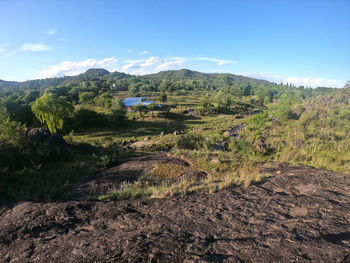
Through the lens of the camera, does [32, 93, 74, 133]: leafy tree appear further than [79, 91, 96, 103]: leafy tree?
No

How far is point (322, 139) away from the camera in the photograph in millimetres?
13781

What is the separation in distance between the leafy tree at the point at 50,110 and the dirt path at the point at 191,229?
26.5 metres

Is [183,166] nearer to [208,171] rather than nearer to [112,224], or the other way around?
[208,171]

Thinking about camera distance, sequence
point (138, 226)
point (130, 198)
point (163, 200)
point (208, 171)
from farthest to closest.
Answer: point (208, 171) → point (130, 198) → point (163, 200) → point (138, 226)

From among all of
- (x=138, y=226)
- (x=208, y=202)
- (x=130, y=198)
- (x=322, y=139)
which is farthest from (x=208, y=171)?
(x=322, y=139)

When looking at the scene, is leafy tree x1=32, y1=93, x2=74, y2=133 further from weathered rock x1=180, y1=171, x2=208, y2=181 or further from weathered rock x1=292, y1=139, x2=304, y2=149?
weathered rock x1=292, y1=139, x2=304, y2=149

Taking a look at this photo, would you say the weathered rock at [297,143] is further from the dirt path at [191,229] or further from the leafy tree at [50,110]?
the leafy tree at [50,110]

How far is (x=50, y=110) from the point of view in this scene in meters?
27.3

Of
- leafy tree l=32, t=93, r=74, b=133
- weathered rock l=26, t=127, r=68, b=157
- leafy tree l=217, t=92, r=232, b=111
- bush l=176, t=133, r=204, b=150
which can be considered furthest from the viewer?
leafy tree l=217, t=92, r=232, b=111

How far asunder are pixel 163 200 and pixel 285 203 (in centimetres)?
369

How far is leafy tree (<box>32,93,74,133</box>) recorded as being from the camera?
1047 inches

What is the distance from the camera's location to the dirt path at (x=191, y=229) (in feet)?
10.8

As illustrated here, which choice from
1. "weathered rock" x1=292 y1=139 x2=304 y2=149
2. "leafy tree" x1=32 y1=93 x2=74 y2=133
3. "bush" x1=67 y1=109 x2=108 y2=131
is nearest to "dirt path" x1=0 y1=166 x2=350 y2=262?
"weathered rock" x1=292 y1=139 x2=304 y2=149

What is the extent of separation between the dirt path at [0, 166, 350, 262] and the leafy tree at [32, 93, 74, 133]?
26.5 metres
